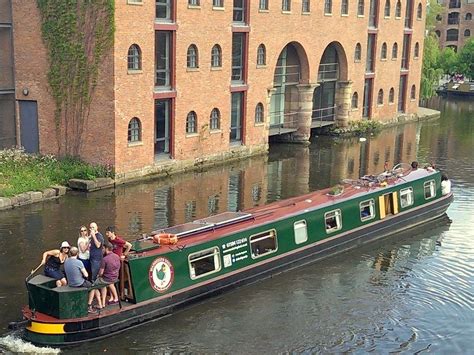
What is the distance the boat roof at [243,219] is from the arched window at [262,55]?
13262 millimetres

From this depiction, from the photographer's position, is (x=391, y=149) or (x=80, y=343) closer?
(x=80, y=343)

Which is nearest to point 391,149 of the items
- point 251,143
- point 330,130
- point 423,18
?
point 330,130

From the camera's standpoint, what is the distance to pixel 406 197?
21000 millimetres

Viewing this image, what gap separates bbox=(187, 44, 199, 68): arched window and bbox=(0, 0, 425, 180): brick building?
0.04m

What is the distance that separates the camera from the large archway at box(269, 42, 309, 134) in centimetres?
3575

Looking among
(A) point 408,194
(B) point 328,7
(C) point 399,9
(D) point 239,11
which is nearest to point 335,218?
(A) point 408,194

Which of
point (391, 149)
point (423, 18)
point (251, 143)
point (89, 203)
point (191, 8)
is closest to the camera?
point (89, 203)

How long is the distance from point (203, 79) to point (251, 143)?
4943 mm

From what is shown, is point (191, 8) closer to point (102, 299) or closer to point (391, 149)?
point (391, 149)

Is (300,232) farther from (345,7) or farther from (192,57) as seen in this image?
(345,7)

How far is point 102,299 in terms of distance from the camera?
1271cm

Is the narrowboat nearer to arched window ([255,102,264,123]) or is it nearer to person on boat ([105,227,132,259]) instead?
person on boat ([105,227,132,259])

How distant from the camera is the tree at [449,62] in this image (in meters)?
79.6

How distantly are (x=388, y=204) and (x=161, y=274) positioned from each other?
9095mm
